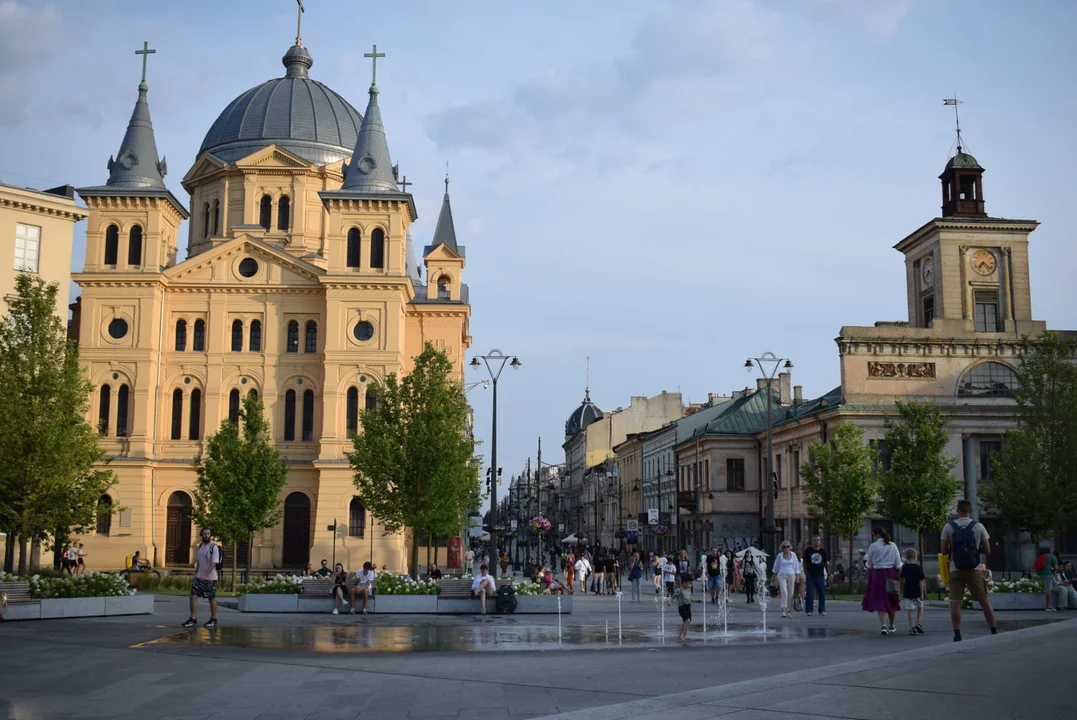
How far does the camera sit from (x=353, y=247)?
5469 cm

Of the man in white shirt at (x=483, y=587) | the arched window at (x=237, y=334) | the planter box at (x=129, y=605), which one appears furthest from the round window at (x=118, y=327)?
the man in white shirt at (x=483, y=587)

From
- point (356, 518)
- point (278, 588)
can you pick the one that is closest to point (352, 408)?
point (356, 518)

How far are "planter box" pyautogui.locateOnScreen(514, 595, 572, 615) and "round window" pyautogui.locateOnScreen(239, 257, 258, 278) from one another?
1403 inches

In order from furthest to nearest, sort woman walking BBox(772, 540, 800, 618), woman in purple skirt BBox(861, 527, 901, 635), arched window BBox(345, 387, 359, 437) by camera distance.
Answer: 1. arched window BBox(345, 387, 359, 437)
2. woman walking BBox(772, 540, 800, 618)
3. woman in purple skirt BBox(861, 527, 901, 635)

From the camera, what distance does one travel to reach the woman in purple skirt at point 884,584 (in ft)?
54.1

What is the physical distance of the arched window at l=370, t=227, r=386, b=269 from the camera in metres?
54.6

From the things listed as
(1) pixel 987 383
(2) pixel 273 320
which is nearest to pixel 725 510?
(1) pixel 987 383

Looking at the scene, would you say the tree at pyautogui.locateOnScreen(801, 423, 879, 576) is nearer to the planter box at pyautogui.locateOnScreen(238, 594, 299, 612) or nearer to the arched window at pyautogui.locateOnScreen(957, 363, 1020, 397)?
the arched window at pyautogui.locateOnScreen(957, 363, 1020, 397)

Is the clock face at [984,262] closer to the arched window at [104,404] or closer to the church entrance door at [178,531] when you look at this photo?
the church entrance door at [178,531]

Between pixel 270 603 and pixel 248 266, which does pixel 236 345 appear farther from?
pixel 270 603

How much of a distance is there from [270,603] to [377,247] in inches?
1264

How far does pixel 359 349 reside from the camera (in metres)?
52.9

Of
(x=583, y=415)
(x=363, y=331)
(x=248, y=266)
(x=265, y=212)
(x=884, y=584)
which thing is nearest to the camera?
(x=884, y=584)

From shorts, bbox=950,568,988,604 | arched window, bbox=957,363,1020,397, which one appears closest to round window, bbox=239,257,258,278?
arched window, bbox=957,363,1020,397
